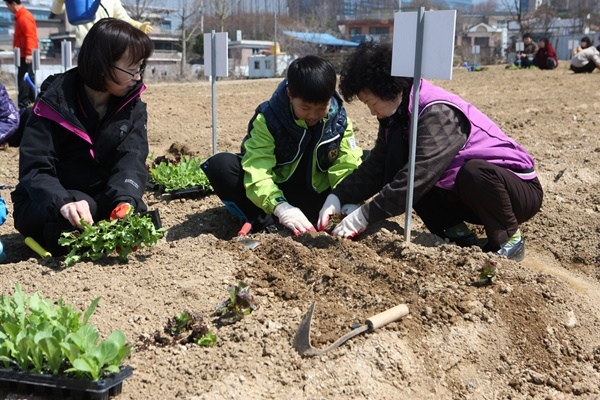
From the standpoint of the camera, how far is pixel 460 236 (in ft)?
13.6

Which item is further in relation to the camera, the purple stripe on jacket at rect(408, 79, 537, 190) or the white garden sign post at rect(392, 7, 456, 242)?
the purple stripe on jacket at rect(408, 79, 537, 190)

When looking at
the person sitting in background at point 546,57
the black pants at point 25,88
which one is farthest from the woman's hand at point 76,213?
the person sitting in background at point 546,57

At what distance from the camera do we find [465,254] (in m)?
3.27

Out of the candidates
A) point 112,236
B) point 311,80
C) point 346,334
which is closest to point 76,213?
point 112,236

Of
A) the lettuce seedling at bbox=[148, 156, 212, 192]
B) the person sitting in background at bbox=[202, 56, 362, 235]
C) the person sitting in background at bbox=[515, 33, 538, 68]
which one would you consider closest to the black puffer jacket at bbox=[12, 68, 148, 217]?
the person sitting in background at bbox=[202, 56, 362, 235]

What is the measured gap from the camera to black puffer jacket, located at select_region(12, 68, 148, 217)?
354cm

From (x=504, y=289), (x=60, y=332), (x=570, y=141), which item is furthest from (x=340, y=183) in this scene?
(x=570, y=141)

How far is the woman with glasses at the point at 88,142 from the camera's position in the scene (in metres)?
3.45

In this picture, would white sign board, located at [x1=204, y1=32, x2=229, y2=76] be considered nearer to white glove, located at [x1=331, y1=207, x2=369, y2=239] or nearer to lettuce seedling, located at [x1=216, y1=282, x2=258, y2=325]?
white glove, located at [x1=331, y1=207, x2=369, y2=239]

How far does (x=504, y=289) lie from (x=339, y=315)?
766 millimetres

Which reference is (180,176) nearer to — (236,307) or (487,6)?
(236,307)

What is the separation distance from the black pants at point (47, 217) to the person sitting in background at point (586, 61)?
19.0m

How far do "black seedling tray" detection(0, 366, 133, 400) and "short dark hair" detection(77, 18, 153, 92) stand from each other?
5.66ft

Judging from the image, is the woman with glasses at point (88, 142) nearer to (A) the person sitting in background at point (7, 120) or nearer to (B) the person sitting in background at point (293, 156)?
(B) the person sitting in background at point (293, 156)
